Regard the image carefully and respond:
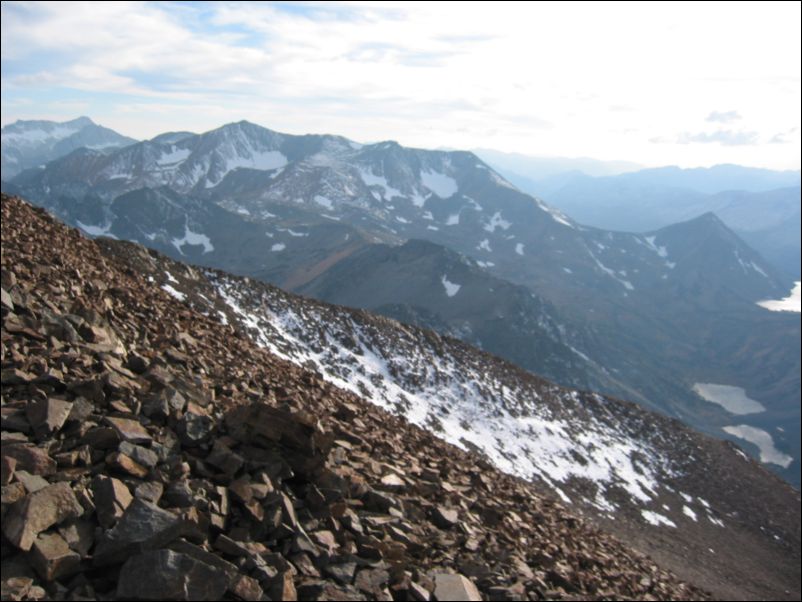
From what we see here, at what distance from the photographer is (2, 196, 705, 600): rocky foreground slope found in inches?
306

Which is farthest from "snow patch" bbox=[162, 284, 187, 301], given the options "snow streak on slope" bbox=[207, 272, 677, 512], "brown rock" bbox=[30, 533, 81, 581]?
"brown rock" bbox=[30, 533, 81, 581]

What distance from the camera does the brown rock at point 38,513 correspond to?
24.2ft

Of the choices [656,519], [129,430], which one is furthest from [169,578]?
[656,519]

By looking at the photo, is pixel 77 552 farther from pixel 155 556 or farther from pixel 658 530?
pixel 658 530

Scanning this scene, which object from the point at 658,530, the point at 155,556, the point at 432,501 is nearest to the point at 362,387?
the point at 658,530

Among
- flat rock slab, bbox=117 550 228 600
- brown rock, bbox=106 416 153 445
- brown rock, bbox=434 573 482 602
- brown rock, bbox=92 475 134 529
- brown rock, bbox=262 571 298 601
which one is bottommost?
brown rock, bbox=434 573 482 602

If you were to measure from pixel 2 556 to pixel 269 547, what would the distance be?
3.56 metres

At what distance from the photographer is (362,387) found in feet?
137

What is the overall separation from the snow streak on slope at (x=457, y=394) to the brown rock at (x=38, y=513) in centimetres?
2932

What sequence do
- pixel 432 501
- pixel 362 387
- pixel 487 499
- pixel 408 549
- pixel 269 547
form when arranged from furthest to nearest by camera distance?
pixel 362 387, pixel 487 499, pixel 432 501, pixel 408 549, pixel 269 547

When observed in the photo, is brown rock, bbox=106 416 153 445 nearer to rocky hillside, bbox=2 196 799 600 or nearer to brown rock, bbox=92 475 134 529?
rocky hillside, bbox=2 196 799 600

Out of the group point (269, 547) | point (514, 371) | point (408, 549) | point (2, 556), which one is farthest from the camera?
point (514, 371)

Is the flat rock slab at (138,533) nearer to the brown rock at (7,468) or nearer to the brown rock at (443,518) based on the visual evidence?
the brown rock at (7,468)

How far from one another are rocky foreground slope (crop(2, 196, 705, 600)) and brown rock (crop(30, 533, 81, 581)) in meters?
0.02
